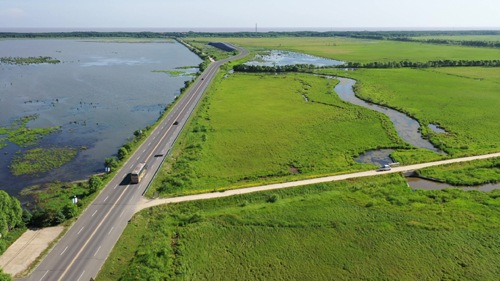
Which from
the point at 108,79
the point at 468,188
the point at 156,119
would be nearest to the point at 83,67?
the point at 108,79

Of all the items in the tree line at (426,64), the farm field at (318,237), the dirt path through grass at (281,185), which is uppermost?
the tree line at (426,64)

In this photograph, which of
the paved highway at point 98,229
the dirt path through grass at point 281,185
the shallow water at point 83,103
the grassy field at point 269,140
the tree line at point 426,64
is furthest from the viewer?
the tree line at point 426,64

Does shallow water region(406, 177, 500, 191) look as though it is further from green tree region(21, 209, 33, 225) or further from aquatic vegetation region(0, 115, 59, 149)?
aquatic vegetation region(0, 115, 59, 149)

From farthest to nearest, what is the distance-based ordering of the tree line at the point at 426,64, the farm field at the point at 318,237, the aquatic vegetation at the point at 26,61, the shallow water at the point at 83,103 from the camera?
1. the aquatic vegetation at the point at 26,61
2. the tree line at the point at 426,64
3. the shallow water at the point at 83,103
4. the farm field at the point at 318,237

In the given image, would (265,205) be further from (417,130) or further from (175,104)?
(175,104)

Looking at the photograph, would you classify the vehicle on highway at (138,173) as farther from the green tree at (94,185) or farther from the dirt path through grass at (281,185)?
the green tree at (94,185)

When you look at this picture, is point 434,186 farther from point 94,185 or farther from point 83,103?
point 83,103

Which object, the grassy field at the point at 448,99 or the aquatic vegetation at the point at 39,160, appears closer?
the aquatic vegetation at the point at 39,160

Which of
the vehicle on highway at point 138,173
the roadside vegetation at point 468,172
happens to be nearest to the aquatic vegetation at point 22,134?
the vehicle on highway at point 138,173
